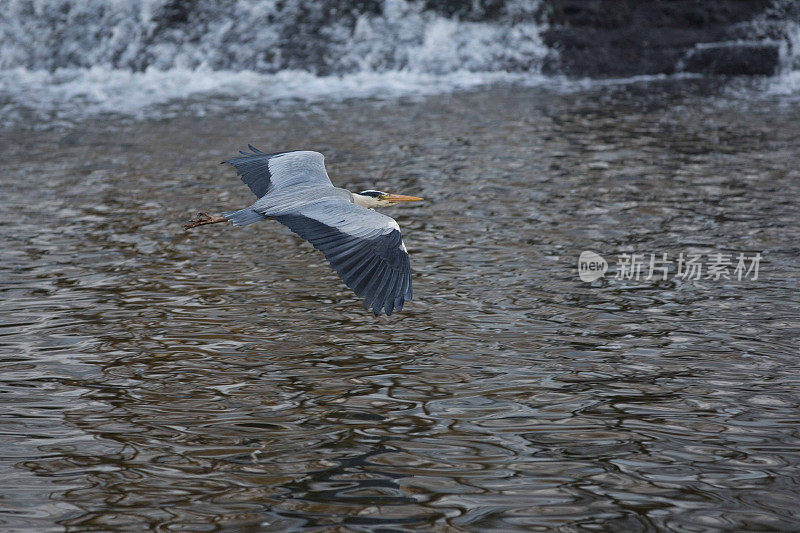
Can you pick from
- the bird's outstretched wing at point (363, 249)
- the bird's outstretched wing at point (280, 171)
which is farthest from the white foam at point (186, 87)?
the bird's outstretched wing at point (363, 249)

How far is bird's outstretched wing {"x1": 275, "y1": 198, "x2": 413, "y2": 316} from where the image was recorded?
17.1ft

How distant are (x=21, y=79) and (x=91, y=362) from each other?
50.1 feet

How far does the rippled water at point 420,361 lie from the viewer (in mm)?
4152

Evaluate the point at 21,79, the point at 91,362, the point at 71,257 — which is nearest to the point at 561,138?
the point at 71,257

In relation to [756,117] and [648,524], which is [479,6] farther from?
[648,524]

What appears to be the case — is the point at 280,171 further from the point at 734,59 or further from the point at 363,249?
the point at 734,59

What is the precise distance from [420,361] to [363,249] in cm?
74

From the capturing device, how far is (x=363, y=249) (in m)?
5.49

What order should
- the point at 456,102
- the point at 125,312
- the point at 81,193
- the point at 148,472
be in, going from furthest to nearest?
1. the point at 456,102
2. the point at 81,193
3. the point at 125,312
4. the point at 148,472

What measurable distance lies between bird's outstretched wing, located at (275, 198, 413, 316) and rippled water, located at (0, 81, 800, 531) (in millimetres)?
525

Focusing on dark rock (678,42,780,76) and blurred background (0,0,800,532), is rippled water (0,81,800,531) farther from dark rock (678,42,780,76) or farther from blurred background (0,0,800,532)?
dark rock (678,42,780,76)

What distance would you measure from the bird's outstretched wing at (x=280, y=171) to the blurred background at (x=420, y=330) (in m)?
0.76

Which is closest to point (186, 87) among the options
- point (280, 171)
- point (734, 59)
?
point (734, 59)

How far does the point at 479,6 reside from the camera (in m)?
20.2
